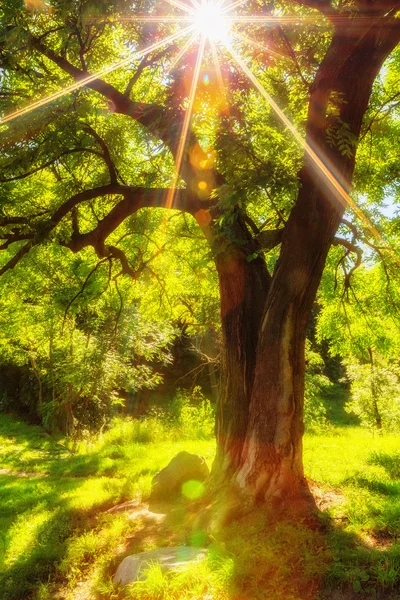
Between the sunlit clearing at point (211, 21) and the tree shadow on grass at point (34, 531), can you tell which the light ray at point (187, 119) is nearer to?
the sunlit clearing at point (211, 21)

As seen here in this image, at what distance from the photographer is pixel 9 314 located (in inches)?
646

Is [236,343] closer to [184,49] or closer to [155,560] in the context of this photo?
[155,560]

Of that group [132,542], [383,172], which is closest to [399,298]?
[383,172]

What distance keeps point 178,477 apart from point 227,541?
2.49 meters

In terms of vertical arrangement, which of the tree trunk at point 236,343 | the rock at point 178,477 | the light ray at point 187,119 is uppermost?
the light ray at point 187,119

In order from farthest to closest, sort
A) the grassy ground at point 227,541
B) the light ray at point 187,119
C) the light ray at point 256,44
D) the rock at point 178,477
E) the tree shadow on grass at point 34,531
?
the rock at point 178,477 → the light ray at point 256,44 → the light ray at point 187,119 → the tree shadow on grass at point 34,531 → the grassy ground at point 227,541

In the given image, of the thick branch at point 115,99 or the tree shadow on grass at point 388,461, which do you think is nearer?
the thick branch at point 115,99

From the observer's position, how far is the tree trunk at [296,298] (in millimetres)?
5523

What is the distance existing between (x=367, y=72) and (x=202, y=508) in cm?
598

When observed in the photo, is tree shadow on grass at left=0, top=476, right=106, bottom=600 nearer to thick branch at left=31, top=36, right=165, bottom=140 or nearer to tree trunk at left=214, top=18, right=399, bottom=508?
tree trunk at left=214, top=18, right=399, bottom=508

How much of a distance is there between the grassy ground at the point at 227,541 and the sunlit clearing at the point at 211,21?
6.33 m

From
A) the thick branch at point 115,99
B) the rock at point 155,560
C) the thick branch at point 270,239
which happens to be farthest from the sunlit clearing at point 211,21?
the rock at point 155,560

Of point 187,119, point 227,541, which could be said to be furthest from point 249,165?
point 227,541

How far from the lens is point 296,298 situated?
577 centimetres
